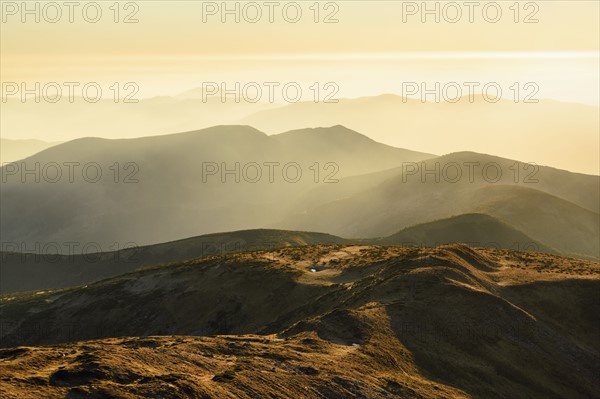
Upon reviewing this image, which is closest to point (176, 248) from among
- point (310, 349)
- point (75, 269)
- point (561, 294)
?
point (75, 269)

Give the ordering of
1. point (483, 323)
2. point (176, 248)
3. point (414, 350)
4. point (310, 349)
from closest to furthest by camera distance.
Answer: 1. point (310, 349)
2. point (414, 350)
3. point (483, 323)
4. point (176, 248)

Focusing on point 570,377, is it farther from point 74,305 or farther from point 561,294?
point 74,305

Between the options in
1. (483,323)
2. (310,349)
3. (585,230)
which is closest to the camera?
(310,349)

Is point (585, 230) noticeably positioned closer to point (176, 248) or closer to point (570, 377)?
point (176, 248)

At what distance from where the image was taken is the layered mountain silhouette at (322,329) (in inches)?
1281

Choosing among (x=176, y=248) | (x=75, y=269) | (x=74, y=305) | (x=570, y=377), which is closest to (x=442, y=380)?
(x=570, y=377)

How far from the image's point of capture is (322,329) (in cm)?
4531

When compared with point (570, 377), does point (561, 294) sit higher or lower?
higher

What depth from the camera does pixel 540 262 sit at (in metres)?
71.6

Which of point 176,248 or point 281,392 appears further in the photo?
point 176,248

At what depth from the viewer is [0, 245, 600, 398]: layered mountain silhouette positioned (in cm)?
3253

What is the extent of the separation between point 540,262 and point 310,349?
39328mm

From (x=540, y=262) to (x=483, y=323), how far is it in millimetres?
24505

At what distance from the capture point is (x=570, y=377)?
47094 mm
